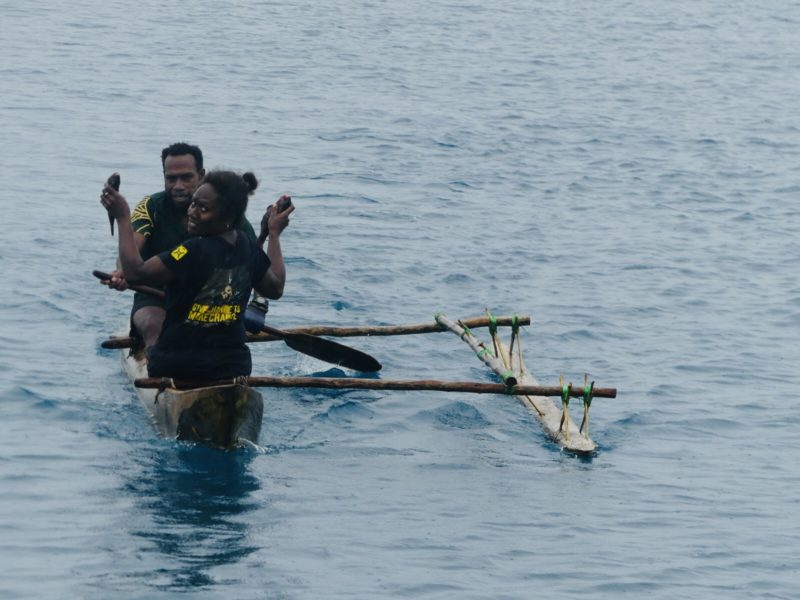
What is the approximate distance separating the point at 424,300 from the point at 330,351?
3.09 m

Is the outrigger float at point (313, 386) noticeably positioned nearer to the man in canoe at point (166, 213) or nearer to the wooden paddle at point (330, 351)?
Answer: the wooden paddle at point (330, 351)

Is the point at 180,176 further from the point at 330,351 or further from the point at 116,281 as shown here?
the point at 330,351

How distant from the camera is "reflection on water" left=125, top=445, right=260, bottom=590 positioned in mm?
8164

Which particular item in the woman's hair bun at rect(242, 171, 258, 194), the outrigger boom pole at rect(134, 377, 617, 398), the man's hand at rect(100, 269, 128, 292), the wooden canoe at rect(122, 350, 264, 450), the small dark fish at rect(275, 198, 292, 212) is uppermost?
the woman's hair bun at rect(242, 171, 258, 194)

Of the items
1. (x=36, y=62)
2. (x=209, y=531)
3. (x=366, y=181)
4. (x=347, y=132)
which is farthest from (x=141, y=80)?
(x=209, y=531)

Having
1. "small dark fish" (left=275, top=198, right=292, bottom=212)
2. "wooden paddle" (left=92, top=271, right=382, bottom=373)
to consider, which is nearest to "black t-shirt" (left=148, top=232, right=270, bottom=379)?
"small dark fish" (left=275, top=198, right=292, bottom=212)

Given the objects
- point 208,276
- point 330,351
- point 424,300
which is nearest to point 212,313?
point 208,276

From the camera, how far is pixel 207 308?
9414 millimetres

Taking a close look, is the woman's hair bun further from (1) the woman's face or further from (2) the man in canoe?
(1) the woman's face

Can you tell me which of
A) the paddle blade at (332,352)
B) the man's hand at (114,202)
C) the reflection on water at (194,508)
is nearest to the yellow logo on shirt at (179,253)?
the man's hand at (114,202)

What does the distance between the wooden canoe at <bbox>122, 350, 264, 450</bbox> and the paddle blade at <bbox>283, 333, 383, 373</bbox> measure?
2.21 metres

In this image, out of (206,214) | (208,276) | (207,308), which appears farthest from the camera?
(207,308)

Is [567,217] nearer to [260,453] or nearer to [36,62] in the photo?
[260,453]

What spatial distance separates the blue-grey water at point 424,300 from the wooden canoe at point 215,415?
152mm
